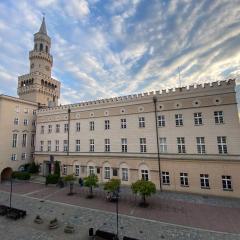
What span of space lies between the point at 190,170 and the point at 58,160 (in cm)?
2747

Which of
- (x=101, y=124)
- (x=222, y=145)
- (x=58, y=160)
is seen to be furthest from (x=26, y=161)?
(x=222, y=145)

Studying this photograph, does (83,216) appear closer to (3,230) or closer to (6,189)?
(3,230)

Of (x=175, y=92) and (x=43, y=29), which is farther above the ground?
(x=43, y=29)

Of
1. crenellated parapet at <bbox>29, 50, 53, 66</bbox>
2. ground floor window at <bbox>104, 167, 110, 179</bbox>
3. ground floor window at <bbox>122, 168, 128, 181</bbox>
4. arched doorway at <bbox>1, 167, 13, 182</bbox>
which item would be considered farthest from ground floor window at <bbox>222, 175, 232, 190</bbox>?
crenellated parapet at <bbox>29, 50, 53, 66</bbox>

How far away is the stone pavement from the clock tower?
33.2 metres

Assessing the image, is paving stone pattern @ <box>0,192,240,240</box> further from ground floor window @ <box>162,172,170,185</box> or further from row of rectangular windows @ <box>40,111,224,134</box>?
row of rectangular windows @ <box>40,111,224,134</box>

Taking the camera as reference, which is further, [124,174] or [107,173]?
[107,173]

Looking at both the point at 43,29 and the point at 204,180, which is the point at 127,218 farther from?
the point at 43,29

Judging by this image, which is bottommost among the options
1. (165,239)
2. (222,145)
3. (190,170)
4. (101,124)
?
(165,239)

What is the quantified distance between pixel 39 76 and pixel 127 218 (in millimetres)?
48128

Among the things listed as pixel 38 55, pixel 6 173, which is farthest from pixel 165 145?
pixel 38 55

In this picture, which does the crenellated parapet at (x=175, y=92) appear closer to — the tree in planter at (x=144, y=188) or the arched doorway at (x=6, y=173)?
the tree in planter at (x=144, y=188)

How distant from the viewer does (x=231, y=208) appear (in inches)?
829

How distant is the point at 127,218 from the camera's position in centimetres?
1902
